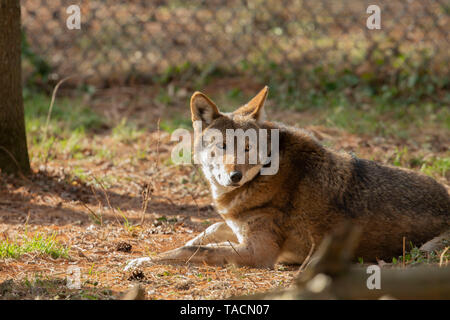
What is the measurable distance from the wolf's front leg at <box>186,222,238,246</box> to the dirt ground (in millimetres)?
203

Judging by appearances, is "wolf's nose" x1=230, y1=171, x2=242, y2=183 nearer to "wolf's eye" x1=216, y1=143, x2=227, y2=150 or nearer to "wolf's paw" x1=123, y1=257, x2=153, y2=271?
"wolf's eye" x1=216, y1=143, x2=227, y2=150

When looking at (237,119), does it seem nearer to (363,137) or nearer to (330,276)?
(330,276)

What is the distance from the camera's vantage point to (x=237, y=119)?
4.95m

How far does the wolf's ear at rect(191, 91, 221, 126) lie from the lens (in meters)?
4.95

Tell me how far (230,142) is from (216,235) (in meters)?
0.93

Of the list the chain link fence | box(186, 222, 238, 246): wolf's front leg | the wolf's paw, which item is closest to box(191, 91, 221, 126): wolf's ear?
box(186, 222, 238, 246): wolf's front leg

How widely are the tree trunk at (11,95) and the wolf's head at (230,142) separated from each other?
7.41ft

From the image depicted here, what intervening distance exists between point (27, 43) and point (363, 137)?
20.4ft

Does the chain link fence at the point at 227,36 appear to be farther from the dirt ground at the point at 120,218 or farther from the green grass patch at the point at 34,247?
the green grass patch at the point at 34,247

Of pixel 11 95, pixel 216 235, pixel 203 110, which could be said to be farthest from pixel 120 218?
pixel 11 95

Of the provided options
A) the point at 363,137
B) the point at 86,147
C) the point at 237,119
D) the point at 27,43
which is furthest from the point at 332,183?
the point at 27,43

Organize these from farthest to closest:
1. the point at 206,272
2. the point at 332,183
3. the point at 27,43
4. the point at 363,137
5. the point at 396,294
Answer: the point at 27,43 < the point at 363,137 < the point at 332,183 < the point at 206,272 < the point at 396,294

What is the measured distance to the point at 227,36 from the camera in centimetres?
1076

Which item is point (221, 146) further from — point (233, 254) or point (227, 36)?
point (227, 36)
